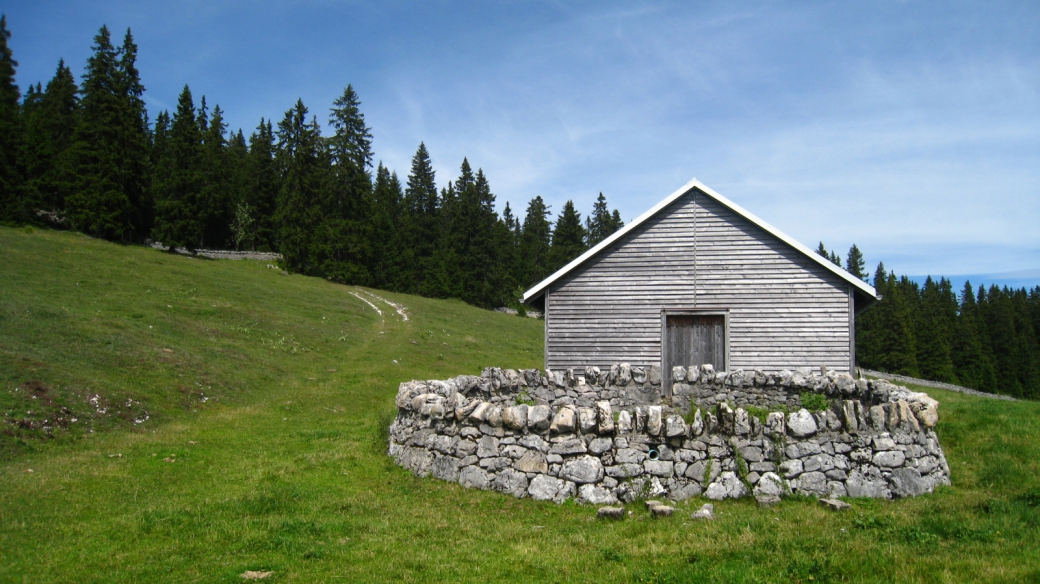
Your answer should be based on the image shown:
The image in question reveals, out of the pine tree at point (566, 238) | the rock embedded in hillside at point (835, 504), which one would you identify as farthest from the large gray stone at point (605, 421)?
the pine tree at point (566, 238)

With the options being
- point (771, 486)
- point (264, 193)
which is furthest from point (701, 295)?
point (264, 193)

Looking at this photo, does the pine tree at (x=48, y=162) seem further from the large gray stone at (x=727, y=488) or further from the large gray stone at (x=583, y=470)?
the large gray stone at (x=727, y=488)

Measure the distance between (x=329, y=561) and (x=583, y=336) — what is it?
1254 centimetres

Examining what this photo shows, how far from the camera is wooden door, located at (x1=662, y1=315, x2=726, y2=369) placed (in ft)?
59.5

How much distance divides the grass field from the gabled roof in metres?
4.21

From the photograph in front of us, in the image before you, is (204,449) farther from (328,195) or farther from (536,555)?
(328,195)

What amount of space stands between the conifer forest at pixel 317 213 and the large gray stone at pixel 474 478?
50141 mm

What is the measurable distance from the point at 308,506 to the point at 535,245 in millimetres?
83586

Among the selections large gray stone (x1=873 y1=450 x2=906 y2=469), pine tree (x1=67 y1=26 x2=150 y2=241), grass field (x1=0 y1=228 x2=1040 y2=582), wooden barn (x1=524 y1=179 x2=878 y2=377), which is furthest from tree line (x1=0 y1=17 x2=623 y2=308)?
large gray stone (x1=873 y1=450 x2=906 y2=469)

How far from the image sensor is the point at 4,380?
1506 cm

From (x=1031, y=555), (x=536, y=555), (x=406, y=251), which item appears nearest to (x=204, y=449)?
(x=536, y=555)

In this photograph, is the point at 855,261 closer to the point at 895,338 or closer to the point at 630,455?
the point at 895,338

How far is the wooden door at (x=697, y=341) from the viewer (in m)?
18.1

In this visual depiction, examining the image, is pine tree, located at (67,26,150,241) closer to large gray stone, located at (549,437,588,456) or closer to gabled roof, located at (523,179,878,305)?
gabled roof, located at (523,179,878,305)
